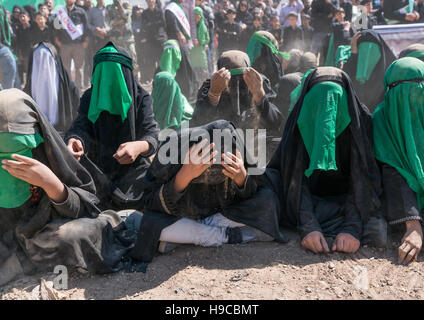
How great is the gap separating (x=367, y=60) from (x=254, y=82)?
7.27ft

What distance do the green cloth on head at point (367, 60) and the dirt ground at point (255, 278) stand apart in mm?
3031

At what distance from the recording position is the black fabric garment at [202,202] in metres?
2.85

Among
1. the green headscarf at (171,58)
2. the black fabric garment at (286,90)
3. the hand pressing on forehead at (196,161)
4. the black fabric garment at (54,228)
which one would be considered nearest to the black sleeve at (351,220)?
the hand pressing on forehead at (196,161)

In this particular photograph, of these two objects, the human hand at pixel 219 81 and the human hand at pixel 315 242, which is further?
the human hand at pixel 219 81

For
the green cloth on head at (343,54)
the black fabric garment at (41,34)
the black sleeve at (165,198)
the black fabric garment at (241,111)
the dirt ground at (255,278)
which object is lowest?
the dirt ground at (255,278)

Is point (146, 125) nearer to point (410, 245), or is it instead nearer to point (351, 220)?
point (351, 220)

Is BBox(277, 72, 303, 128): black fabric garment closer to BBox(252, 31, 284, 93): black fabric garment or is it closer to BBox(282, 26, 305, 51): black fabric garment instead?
BBox(252, 31, 284, 93): black fabric garment

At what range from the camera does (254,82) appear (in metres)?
4.07

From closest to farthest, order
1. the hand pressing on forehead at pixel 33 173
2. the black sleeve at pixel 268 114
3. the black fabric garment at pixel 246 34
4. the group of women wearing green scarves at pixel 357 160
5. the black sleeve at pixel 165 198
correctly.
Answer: the hand pressing on forehead at pixel 33 173 → the black sleeve at pixel 165 198 → the group of women wearing green scarves at pixel 357 160 → the black sleeve at pixel 268 114 → the black fabric garment at pixel 246 34

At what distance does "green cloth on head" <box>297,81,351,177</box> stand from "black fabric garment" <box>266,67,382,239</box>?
2.3 inches

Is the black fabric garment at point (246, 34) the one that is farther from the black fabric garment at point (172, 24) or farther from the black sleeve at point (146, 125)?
the black sleeve at point (146, 125)

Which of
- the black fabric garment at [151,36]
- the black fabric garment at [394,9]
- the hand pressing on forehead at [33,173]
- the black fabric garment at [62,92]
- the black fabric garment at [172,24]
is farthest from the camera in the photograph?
the black fabric garment at [151,36]

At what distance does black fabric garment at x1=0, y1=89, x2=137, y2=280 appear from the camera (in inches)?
104

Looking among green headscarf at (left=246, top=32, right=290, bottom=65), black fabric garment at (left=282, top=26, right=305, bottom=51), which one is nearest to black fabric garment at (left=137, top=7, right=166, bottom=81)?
black fabric garment at (left=282, top=26, right=305, bottom=51)
